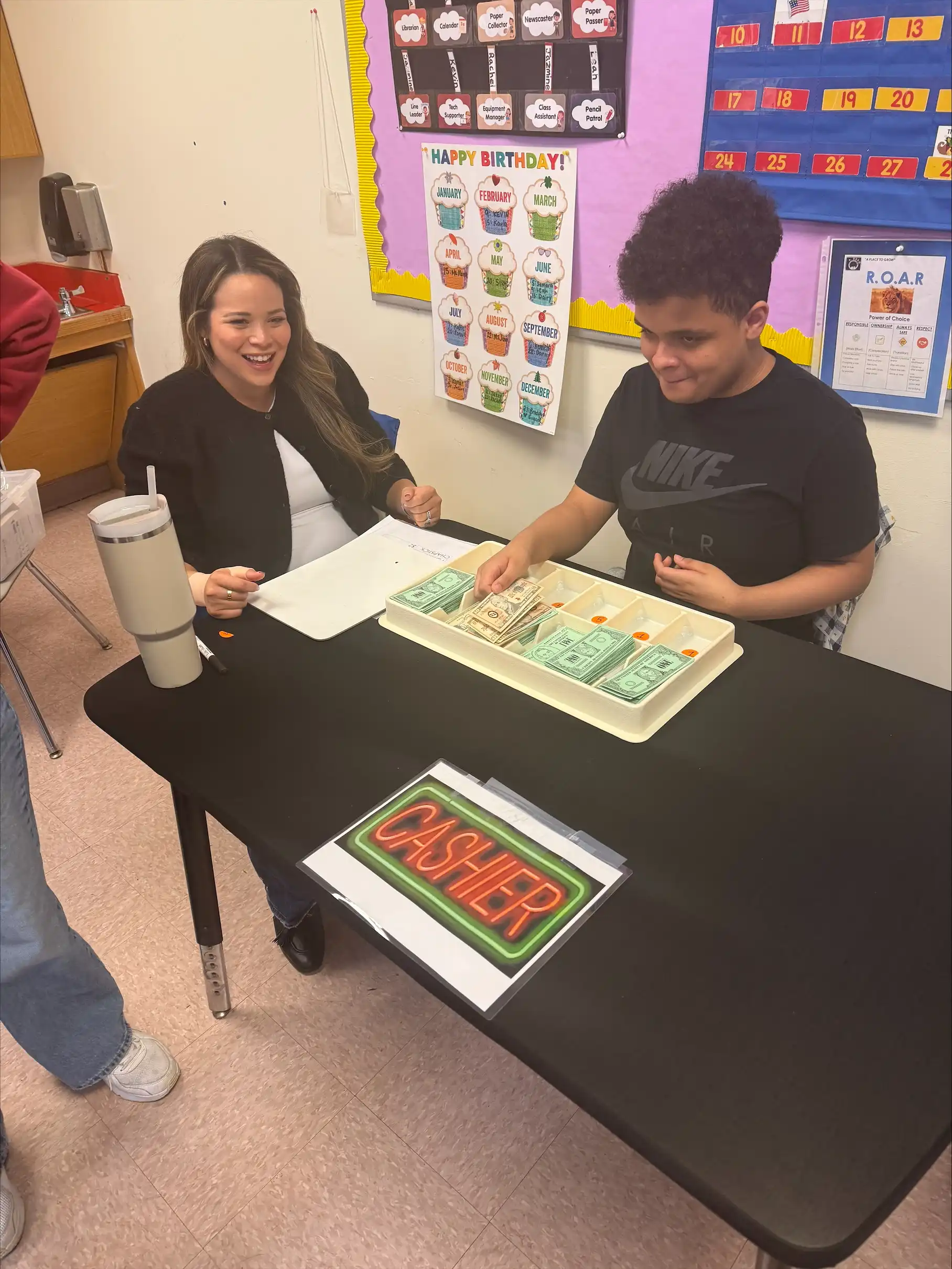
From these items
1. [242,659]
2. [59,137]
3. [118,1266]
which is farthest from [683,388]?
[59,137]

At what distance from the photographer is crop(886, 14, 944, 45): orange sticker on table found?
3.78 ft

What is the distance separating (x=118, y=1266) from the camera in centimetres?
115

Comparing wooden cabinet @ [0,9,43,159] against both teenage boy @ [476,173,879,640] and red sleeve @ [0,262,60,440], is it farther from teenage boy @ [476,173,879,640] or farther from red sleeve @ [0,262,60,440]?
teenage boy @ [476,173,879,640]

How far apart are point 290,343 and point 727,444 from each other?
79 centimetres

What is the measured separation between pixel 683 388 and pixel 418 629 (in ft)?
1.74

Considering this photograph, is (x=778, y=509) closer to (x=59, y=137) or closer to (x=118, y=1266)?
(x=118, y=1266)

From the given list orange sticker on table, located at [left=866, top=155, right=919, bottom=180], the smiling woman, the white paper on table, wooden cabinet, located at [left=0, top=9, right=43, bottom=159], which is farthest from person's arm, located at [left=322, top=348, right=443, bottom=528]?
wooden cabinet, located at [left=0, top=9, right=43, bottom=159]

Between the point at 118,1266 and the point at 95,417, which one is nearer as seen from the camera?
the point at 118,1266

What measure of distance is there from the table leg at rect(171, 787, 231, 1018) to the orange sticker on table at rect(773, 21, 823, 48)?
141 centimetres

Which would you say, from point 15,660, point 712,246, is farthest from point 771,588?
point 15,660

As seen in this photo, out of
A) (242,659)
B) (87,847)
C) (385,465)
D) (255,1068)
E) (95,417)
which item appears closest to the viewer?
(242,659)

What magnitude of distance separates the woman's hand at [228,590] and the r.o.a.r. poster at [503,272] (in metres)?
0.93

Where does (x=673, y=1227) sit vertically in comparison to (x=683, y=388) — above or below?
Result: below

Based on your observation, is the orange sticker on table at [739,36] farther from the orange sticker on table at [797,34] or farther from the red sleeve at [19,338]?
the red sleeve at [19,338]
